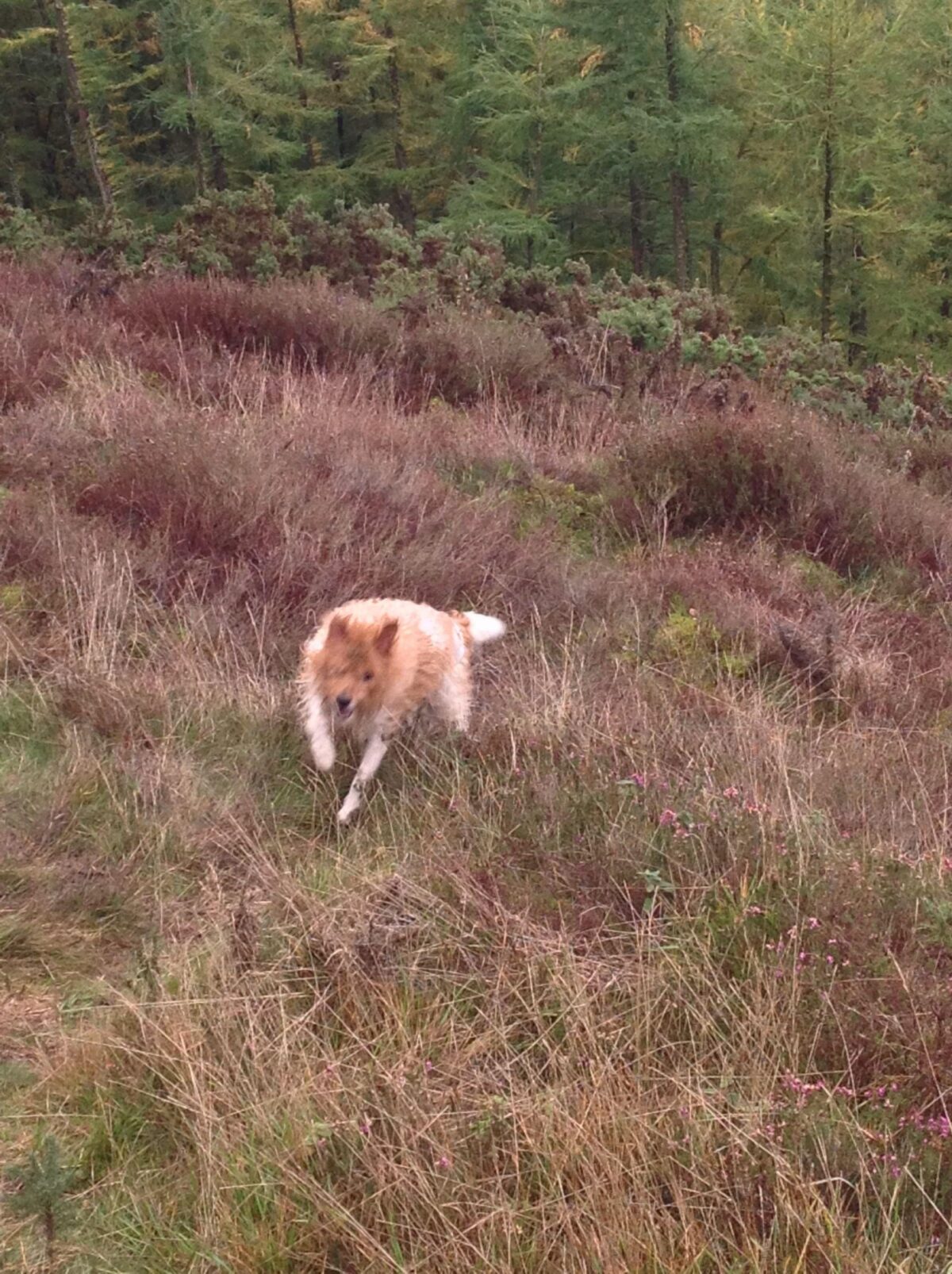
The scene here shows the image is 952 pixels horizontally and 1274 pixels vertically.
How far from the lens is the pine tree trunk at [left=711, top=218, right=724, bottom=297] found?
30188 millimetres

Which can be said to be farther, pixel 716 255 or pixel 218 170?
pixel 716 255

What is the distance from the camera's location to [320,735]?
12.7 feet

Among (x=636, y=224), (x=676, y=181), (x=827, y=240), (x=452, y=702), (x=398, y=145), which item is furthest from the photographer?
(x=398, y=145)

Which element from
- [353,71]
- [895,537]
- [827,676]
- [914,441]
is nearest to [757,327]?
[353,71]

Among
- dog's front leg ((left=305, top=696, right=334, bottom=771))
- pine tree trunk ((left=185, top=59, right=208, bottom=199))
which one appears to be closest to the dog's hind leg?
dog's front leg ((left=305, top=696, right=334, bottom=771))

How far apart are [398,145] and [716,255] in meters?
9.90

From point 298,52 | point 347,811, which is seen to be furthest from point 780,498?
point 298,52

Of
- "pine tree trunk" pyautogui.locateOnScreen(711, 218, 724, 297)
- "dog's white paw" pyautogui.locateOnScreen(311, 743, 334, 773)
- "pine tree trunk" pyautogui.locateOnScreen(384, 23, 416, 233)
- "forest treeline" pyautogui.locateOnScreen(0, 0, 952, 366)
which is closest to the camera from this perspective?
"dog's white paw" pyautogui.locateOnScreen(311, 743, 334, 773)

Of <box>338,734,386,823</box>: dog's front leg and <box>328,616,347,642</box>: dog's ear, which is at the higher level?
<box>328,616,347,642</box>: dog's ear

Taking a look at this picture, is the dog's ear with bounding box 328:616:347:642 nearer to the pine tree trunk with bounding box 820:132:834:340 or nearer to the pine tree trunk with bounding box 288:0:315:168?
the pine tree trunk with bounding box 820:132:834:340

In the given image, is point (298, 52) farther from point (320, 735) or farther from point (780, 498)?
point (320, 735)

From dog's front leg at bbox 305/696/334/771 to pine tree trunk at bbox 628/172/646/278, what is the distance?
85.8 feet

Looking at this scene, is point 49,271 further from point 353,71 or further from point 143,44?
point 353,71

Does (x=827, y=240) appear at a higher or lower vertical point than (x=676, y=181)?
lower
